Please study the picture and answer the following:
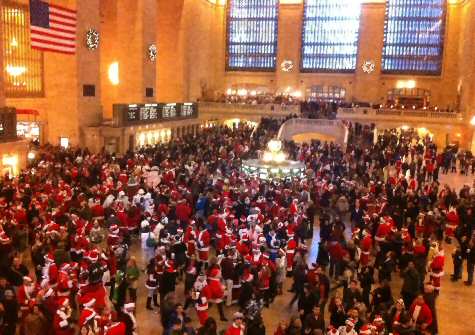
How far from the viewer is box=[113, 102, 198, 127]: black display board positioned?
25.0 metres

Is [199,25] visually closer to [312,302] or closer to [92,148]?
[92,148]

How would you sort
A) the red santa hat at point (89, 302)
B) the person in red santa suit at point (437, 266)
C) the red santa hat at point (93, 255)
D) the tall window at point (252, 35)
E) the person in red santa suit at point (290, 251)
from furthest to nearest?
the tall window at point (252, 35)
the person in red santa suit at point (290, 251)
the person in red santa suit at point (437, 266)
the red santa hat at point (93, 255)
the red santa hat at point (89, 302)

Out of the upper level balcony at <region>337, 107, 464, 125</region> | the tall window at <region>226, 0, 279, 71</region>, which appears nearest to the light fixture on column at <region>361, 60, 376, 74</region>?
the tall window at <region>226, 0, 279, 71</region>

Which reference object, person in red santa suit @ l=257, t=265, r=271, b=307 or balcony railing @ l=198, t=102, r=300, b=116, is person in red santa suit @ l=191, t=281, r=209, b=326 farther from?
balcony railing @ l=198, t=102, r=300, b=116

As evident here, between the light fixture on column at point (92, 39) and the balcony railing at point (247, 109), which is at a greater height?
the light fixture on column at point (92, 39)

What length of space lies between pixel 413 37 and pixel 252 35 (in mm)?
15352

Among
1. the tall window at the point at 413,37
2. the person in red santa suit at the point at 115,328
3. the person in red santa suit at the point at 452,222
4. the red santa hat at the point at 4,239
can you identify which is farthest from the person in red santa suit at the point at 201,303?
the tall window at the point at 413,37

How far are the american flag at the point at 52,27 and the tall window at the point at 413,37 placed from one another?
31.4 m

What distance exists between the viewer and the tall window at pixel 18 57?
80.9 ft

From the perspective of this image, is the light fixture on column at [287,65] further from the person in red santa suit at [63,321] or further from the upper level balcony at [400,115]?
the person in red santa suit at [63,321]

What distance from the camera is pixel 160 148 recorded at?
2391 cm

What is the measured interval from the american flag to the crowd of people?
205 inches

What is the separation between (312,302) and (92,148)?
19.5 m

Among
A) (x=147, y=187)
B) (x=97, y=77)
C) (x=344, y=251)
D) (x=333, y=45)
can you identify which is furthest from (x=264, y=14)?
(x=344, y=251)
